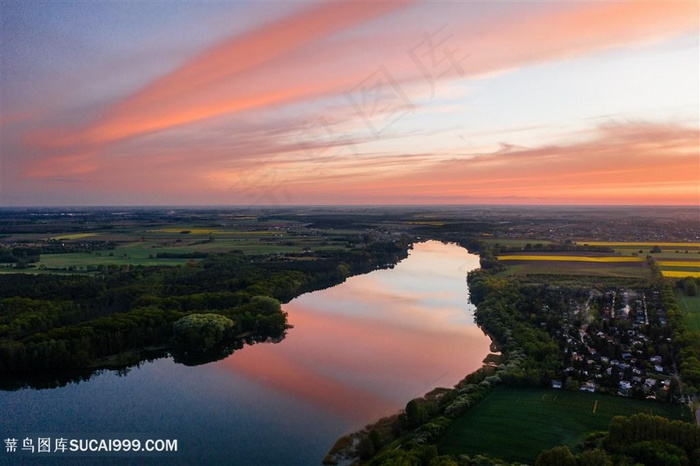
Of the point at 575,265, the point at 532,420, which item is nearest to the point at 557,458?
the point at 532,420

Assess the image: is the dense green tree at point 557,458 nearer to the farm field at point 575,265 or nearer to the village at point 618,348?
the village at point 618,348

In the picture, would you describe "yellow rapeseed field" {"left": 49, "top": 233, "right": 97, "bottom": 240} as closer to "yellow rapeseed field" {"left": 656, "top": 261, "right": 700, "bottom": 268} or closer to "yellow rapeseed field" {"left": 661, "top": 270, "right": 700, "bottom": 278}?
"yellow rapeseed field" {"left": 661, "top": 270, "right": 700, "bottom": 278}

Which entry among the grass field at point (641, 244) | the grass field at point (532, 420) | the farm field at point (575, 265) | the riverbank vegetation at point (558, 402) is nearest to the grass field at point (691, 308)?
the riverbank vegetation at point (558, 402)

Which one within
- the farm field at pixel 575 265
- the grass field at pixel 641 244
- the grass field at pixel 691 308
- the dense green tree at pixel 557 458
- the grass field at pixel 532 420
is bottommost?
the grass field at pixel 532 420

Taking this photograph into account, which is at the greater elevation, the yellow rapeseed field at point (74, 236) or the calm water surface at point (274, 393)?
the yellow rapeseed field at point (74, 236)

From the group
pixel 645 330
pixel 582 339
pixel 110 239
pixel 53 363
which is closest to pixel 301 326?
pixel 53 363

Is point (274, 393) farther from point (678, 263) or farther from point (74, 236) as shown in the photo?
point (74, 236)
